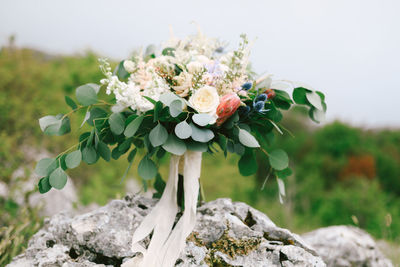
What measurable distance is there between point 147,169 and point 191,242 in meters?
0.61

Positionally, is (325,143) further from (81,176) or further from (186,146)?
(186,146)

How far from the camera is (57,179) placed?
2.20 meters

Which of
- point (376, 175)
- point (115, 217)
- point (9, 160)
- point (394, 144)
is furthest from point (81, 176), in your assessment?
point (394, 144)

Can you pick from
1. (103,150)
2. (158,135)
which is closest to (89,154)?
(103,150)

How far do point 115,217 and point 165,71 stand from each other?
3.74 ft

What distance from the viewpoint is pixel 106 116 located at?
2.49 m

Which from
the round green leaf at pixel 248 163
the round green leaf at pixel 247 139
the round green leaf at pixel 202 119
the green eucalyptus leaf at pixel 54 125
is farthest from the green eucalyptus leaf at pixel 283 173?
the green eucalyptus leaf at pixel 54 125

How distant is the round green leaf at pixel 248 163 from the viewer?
2779 millimetres

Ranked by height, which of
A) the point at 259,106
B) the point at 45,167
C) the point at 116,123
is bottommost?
the point at 45,167

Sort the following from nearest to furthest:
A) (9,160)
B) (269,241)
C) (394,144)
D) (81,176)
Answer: (269,241)
(9,160)
(81,176)
(394,144)

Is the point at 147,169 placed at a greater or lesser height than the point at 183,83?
lesser

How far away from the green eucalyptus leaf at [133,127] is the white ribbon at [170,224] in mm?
478

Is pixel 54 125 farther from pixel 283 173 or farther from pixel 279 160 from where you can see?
pixel 283 173

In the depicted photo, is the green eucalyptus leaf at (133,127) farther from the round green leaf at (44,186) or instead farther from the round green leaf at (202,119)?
the round green leaf at (44,186)
